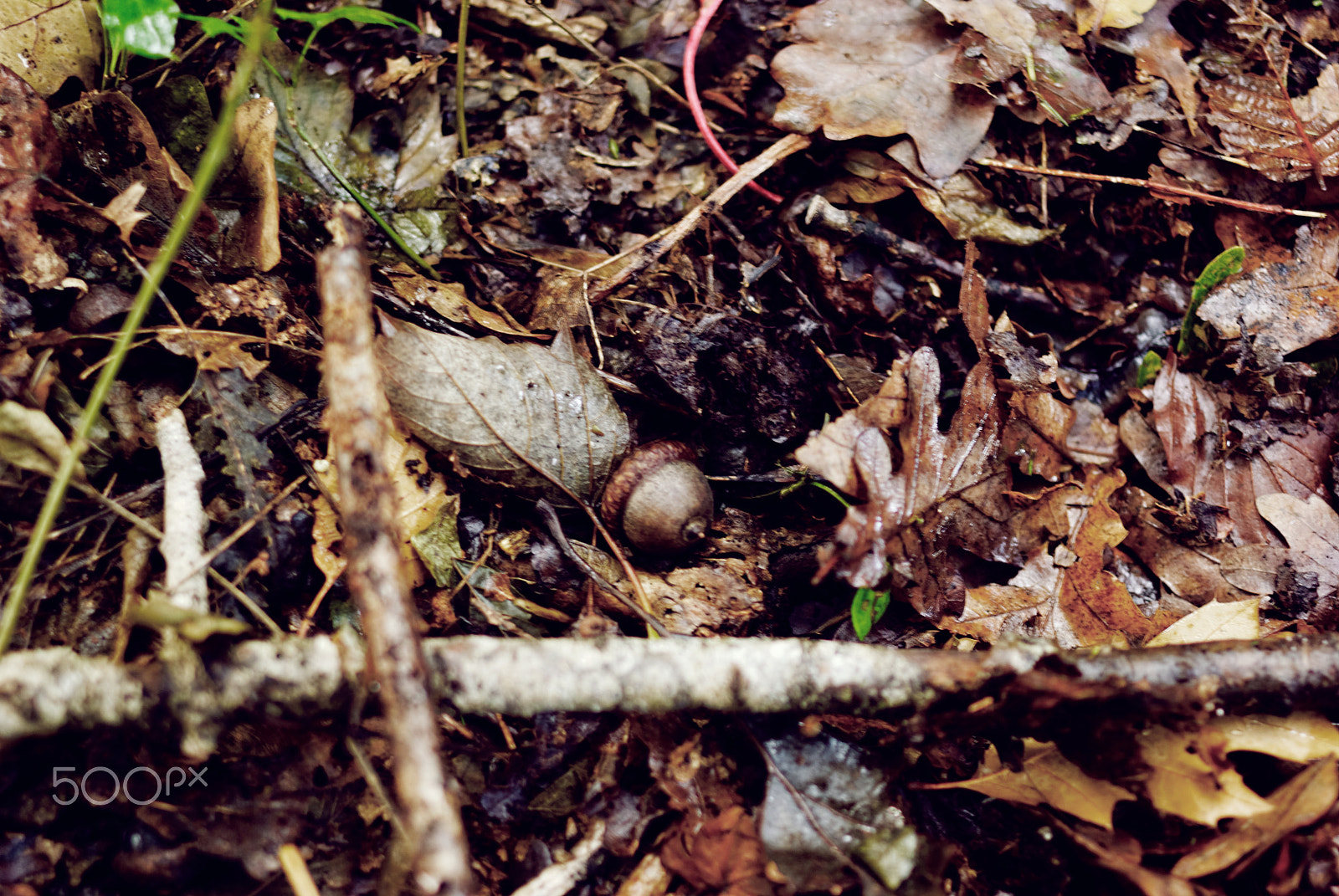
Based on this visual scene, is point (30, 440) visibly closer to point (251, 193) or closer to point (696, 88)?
point (251, 193)

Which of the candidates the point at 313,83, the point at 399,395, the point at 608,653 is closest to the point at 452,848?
the point at 608,653

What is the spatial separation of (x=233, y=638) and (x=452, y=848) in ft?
2.34

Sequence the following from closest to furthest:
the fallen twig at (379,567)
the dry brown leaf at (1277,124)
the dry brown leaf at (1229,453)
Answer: the fallen twig at (379,567)
the dry brown leaf at (1229,453)
the dry brown leaf at (1277,124)

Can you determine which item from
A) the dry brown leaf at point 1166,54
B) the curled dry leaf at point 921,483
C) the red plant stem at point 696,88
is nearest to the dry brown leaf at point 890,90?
the red plant stem at point 696,88

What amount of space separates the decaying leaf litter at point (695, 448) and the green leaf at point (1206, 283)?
2cm

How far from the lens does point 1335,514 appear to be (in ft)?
8.13

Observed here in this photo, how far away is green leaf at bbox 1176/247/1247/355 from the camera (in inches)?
105

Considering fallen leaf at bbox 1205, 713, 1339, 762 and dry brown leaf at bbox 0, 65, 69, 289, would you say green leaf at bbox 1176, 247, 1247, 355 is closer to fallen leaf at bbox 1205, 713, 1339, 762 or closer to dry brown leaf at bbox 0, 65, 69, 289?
fallen leaf at bbox 1205, 713, 1339, 762

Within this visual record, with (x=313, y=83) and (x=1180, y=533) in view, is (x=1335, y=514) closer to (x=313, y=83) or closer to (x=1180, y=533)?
(x=1180, y=533)

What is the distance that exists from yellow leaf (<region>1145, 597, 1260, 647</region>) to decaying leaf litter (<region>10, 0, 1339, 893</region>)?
0.01 meters

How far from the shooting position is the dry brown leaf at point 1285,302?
269cm

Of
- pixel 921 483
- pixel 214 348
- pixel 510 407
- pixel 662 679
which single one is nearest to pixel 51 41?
pixel 214 348

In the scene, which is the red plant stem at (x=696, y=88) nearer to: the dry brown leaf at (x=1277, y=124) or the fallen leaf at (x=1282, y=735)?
the dry brown leaf at (x=1277, y=124)

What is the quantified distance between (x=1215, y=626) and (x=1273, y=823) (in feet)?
1.96
